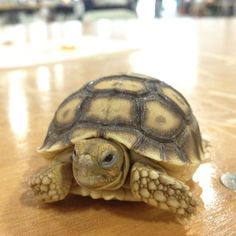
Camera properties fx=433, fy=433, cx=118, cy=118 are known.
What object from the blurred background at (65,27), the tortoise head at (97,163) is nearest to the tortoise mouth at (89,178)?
the tortoise head at (97,163)

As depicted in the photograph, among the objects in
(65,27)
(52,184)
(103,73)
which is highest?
(52,184)

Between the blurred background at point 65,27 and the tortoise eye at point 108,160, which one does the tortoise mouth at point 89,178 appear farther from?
the blurred background at point 65,27

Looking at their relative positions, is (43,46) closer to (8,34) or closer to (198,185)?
(8,34)

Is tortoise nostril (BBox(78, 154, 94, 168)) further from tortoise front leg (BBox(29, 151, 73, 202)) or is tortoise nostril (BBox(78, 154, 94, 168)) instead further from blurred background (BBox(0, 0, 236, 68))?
blurred background (BBox(0, 0, 236, 68))

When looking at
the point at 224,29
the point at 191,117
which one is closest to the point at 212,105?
the point at 191,117

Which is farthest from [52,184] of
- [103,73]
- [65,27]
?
[65,27]

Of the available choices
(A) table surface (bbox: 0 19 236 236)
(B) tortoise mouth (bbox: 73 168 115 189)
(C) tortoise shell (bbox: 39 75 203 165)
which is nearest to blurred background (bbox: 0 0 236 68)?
(A) table surface (bbox: 0 19 236 236)

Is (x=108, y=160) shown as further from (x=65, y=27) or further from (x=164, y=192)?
(x=65, y=27)

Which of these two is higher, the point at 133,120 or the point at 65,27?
the point at 133,120
